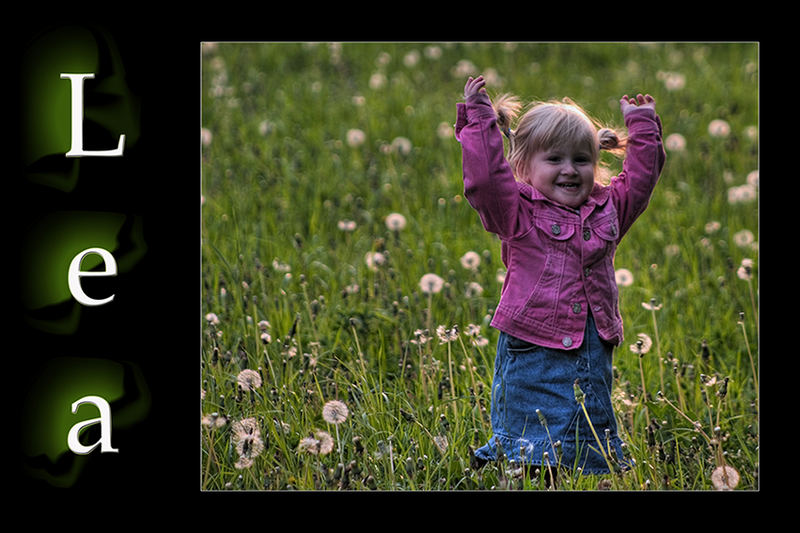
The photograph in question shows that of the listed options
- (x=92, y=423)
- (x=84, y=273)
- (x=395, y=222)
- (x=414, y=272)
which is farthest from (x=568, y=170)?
(x=395, y=222)

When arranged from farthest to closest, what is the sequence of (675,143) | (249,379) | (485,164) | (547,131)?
(675,143), (249,379), (547,131), (485,164)

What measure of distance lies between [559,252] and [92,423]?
1.47 m

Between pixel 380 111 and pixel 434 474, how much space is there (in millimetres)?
3883

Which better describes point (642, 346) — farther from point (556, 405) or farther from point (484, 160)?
point (484, 160)

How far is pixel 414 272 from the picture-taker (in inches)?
193

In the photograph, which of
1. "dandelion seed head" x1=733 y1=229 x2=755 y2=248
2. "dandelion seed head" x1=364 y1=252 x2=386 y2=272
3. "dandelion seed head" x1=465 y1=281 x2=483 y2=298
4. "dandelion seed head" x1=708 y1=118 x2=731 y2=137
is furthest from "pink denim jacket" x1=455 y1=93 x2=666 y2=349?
"dandelion seed head" x1=708 y1=118 x2=731 y2=137

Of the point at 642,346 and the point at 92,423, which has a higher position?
the point at 642,346

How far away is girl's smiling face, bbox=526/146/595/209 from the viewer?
3.26m

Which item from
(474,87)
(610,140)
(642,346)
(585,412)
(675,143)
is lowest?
(585,412)

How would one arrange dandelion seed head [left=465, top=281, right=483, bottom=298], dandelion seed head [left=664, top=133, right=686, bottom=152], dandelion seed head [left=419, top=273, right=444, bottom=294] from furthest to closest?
dandelion seed head [left=664, top=133, right=686, bottom=152] < dandelion seed head [left=465, top=281, right=483, bottom=298] < dandelion seed head [left=419, top=273, right=444, bottom=294]

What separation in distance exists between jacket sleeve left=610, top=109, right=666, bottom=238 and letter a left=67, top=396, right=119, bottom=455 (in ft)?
5.38

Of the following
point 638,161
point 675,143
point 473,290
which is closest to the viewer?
point 638,161

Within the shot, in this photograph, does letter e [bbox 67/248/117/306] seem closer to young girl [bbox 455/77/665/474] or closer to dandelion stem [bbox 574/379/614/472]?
young girl [bbox 455/77/665/474]

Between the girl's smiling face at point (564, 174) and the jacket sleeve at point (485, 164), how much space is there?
15 centimetres
